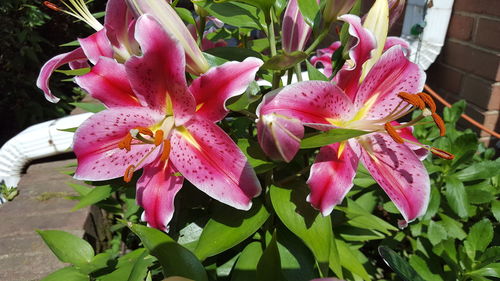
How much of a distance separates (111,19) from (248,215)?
0.41m

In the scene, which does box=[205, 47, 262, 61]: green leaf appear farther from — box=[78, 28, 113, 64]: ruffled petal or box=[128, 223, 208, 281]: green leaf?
box=[128, 223, 208, 281]: green leaf

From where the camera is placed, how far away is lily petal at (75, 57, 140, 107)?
2.09ft

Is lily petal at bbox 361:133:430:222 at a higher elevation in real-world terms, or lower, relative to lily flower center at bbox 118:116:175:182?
lower

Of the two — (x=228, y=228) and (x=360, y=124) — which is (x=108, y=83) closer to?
(x=228, y=228)

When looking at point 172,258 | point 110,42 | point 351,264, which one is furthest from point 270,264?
point 110,42

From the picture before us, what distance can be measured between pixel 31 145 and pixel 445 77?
1797 millimetres

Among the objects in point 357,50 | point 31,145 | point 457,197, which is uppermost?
point 357,50

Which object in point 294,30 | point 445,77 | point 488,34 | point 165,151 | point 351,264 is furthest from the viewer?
point 445,77

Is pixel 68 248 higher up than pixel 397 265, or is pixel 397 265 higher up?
pixel 397 265

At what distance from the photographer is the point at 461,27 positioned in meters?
1.73

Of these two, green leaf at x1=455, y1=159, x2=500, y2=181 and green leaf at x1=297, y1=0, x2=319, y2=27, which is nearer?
green leaf at x1=297, y1=0, x2=319, y2=27

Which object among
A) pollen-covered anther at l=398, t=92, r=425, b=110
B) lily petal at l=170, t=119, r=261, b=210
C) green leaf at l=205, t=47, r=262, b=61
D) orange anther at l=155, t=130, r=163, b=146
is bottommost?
lily petal at l=170, t=119, r=261, b=210

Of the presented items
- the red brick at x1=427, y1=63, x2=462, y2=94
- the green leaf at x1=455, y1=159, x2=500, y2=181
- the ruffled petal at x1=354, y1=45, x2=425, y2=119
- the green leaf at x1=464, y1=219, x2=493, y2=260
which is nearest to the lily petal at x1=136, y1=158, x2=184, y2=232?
the ruffled petal at x1=354, y1=45, x2=425, y2=119

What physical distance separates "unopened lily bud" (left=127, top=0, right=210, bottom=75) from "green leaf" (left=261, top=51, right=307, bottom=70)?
0.10 metres
